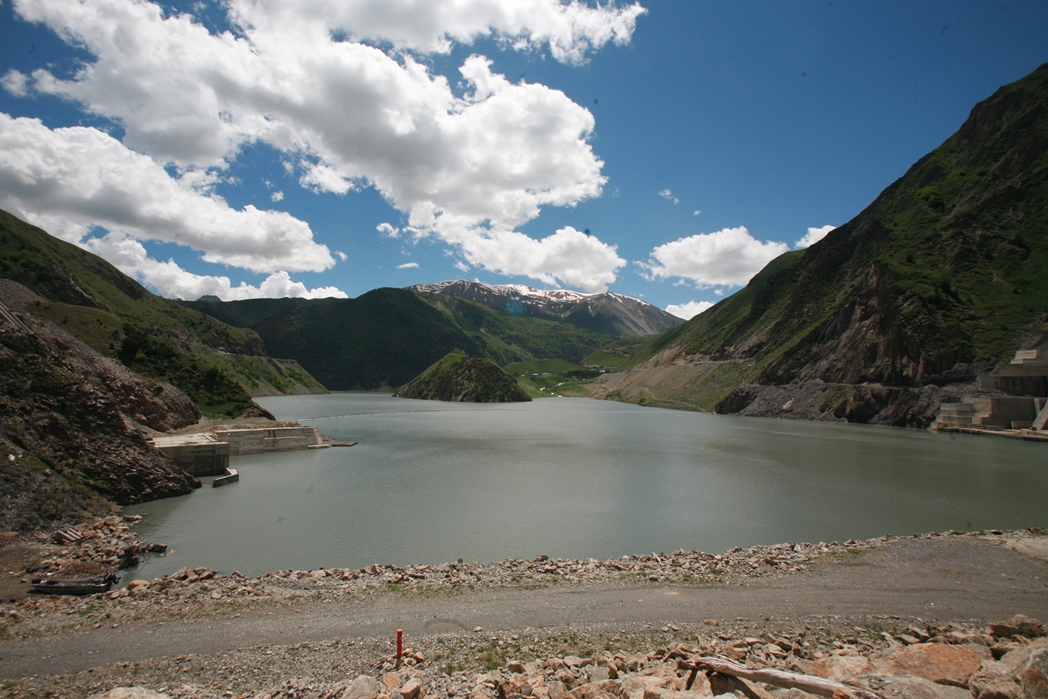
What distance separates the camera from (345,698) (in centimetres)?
855

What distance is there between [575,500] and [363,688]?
21.6m

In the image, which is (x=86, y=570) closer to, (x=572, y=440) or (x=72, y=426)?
(x=72, y=426)

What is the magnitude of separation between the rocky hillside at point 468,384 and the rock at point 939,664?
148 metres

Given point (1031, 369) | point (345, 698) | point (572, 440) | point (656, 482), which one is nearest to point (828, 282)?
point (1031, 369)

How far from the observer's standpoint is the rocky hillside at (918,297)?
7450 centimetres

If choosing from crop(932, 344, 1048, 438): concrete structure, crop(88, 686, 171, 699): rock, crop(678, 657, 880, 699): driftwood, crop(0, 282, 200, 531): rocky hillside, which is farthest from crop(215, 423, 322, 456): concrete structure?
crop(932, 344, 1048, 438): concrete structure

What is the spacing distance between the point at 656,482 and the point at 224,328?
173m

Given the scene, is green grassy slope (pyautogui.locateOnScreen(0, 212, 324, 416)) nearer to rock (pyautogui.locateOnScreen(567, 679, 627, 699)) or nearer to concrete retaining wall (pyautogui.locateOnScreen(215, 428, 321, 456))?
concrete retaining wall (pyautogui.locateOnScreen(215, 428, 321, 456))

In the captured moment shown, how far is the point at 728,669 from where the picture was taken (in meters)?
7.98

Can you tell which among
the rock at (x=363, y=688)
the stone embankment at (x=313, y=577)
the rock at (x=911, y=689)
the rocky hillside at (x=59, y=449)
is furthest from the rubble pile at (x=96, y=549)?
the rock at (x=911, y=689)

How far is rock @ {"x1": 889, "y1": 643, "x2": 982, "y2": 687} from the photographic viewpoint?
25.7 ft

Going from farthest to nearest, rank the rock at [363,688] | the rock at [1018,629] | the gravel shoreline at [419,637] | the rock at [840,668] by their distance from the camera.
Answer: the rock at [1018,629] < the gravel shoreline at [419,637] < the rock at [363,688] < the rock at [840,668]

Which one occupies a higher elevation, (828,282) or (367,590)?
(828,282)

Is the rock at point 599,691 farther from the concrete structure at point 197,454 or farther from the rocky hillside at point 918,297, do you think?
the rocky hillside at point 918,297
